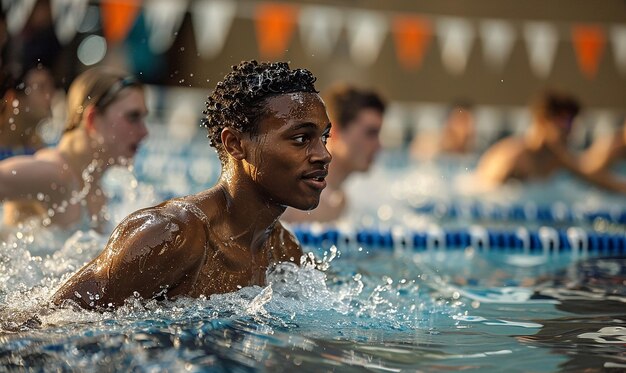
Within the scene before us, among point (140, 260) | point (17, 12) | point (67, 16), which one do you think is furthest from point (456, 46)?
point (140, 260)

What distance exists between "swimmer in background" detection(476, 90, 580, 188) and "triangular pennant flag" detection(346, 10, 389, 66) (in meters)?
4.77

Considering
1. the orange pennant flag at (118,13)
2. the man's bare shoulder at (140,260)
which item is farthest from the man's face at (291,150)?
the orange pennant flag at (118,13)

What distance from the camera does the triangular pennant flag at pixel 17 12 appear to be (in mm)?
6280

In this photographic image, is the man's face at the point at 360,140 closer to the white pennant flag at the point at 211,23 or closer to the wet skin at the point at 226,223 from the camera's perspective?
the wet skin at the point at 226,223

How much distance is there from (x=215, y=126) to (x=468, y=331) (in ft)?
3.69

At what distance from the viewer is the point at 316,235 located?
205 inches

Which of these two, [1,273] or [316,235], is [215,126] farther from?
[316,235]

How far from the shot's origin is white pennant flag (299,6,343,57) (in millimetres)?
12383

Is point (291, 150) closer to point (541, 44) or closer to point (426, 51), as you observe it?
point (541, 44)

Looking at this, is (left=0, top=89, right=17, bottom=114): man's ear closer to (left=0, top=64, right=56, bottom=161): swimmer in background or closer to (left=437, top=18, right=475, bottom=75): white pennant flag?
(left=0, top=64, right=56, bottom=161): swimmer in background

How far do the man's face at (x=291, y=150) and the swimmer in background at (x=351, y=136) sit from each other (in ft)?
9.92

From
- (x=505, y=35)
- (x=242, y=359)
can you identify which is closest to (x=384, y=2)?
(x=505, y=35)

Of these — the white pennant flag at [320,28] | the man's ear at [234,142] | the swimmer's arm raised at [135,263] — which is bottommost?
the swimmer's arm raised at [135,263]

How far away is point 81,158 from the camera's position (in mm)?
4473
